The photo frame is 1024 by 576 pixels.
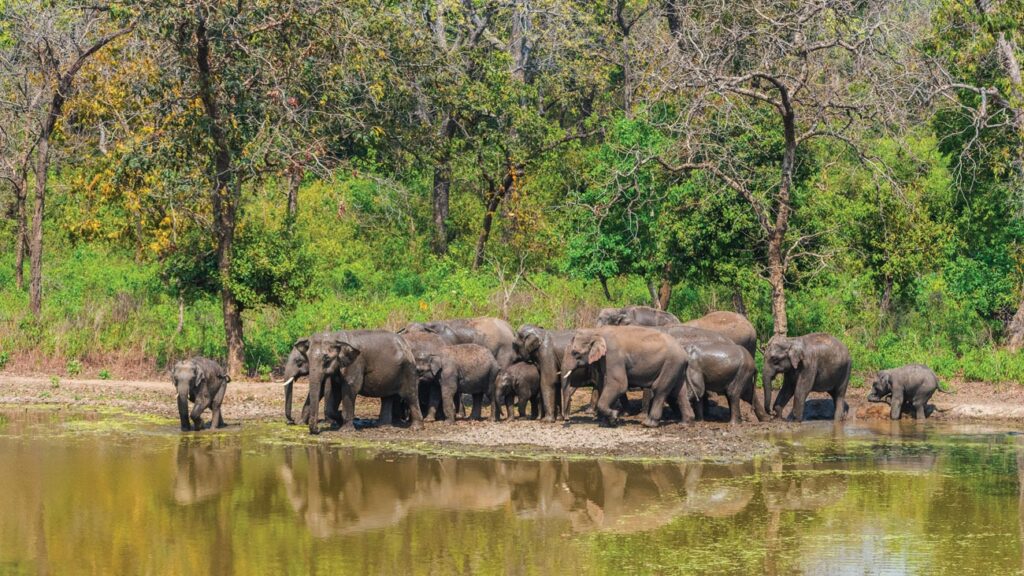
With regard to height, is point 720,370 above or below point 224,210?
below

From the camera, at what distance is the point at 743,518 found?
14953 millimetres

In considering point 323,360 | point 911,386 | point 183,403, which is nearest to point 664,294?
point 911,386

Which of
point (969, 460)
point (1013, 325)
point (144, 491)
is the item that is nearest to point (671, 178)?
point (1013, 325)

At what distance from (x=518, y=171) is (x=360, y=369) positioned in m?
14.1

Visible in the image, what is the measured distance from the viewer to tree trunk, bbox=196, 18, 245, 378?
23.9m

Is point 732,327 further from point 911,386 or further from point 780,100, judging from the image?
point 780,100

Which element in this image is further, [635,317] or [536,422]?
[635,317]

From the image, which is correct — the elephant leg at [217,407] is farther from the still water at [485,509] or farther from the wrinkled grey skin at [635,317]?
the wrinkled grey skin at [635,317]

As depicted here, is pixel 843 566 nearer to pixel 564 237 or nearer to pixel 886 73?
pixel 886 73

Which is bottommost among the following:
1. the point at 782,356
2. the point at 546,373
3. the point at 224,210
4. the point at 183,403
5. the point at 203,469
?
the point at 203,469

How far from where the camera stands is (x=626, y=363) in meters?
20.8

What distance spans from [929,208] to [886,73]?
5122mm

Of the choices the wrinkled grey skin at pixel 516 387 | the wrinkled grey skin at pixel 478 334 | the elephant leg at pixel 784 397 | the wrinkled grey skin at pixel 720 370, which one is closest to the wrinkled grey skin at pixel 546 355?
the wrinkled grey skin at pixel 516 387

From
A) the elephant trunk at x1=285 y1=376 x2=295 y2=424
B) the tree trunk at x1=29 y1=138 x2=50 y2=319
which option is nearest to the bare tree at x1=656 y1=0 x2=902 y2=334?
the elephant trunk at x1=285 y1=376 x2=295 y2=424
